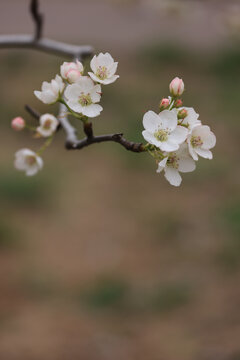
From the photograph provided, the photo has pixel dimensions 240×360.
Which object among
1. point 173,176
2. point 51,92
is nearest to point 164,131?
point 173,176

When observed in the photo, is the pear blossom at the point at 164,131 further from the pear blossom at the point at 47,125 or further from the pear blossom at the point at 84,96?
the pear blossom at the point at 47,125

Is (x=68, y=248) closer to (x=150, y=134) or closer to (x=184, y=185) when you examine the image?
(x=184, y=185)

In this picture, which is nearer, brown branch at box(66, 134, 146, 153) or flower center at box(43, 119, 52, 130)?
brown branch at box(66, 134, 146, 153)

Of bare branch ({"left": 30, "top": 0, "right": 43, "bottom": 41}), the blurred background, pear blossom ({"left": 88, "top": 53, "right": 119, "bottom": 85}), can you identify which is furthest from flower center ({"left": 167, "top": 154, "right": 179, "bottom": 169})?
the blurred background

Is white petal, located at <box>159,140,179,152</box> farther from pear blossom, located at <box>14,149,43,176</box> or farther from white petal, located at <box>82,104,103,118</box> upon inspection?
pear blossom, located at <box>14,149,43,176</box>

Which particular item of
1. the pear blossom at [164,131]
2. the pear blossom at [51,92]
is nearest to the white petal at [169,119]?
the pear blossom at [164,131]

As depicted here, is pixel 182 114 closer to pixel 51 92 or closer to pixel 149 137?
pixel 149 137
